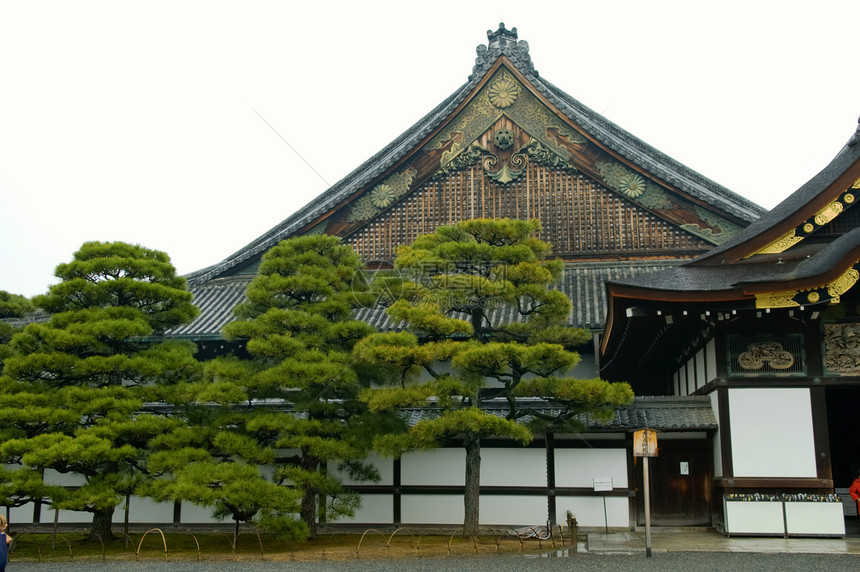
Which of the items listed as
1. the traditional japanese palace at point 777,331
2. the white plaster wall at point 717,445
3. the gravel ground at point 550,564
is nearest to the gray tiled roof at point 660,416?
the white plaster wall at point 717,445

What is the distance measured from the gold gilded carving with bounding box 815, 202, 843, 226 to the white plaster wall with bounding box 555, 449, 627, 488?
5.21 m

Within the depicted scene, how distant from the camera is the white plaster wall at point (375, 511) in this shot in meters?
15.0

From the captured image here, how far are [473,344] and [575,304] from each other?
6303mm

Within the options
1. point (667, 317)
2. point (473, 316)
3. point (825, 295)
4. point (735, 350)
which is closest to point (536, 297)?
point (473, 316)

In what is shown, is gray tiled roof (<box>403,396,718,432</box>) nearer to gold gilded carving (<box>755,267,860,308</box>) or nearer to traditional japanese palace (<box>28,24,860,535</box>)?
traditional japanese palace (<box>28,24,860,535</box>)

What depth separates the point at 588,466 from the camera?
1470cm

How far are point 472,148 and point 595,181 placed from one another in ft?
10.7

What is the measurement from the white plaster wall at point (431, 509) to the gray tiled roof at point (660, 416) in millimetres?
1495

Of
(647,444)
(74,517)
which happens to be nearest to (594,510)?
(647,444)

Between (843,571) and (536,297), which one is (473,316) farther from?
(843,571)

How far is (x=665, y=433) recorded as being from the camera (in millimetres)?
14531

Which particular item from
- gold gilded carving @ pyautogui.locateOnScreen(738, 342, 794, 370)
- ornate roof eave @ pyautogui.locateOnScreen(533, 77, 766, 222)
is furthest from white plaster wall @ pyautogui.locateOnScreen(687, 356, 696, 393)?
ornate roof eave @ pyautogui.locateOnScreen(533, 77, 766, 222)

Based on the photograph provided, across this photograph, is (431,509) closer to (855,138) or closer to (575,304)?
(575,304)

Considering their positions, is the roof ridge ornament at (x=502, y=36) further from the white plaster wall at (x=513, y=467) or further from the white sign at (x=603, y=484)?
the white sign at (x=603, y=484)
